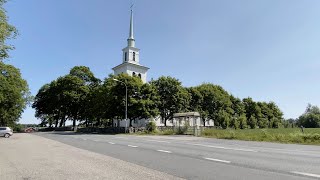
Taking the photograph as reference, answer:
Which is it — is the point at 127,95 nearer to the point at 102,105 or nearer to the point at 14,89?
the point at 102,105

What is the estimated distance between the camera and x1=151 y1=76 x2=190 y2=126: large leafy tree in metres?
62.1

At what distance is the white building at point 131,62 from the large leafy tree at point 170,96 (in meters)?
19.9

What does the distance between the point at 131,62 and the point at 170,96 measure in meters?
24.3

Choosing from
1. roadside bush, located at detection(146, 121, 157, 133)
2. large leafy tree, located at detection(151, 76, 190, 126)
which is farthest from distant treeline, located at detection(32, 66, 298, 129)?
roadside bush, located at detection(146, 121, 157, 133)

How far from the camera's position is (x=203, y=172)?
9.65 m

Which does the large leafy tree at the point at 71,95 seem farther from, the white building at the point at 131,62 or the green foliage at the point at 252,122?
the green foliage at the point at 252,122

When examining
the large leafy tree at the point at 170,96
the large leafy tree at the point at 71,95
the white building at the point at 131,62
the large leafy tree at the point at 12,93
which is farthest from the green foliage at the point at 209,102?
the large leafy tree at the point at 12,93

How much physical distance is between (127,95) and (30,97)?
1424 inches

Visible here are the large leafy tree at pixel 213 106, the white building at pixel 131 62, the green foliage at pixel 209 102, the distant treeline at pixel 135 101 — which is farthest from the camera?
the white building at pixel 131 62

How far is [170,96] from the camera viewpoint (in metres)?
62.3

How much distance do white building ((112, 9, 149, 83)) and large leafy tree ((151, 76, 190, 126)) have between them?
65.3 feet

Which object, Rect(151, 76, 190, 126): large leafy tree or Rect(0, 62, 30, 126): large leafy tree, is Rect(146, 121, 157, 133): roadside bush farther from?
Rect(0, 62, 30, 126): large leafy tree

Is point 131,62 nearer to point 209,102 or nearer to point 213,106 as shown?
point 209,102

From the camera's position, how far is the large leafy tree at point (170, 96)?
62.1 metres
